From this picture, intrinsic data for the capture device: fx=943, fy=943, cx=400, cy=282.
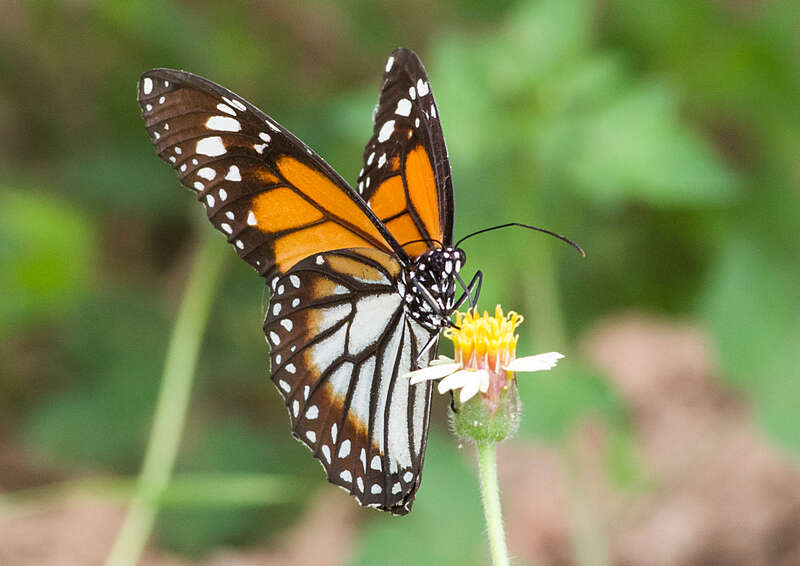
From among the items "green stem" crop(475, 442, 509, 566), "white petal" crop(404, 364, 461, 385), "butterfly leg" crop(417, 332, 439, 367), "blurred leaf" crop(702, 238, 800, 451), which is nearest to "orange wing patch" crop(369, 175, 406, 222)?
"butterfly leg" crop(417, 332, 439, 367)

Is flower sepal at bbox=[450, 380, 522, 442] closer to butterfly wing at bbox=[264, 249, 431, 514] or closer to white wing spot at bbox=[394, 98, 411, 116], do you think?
butterfly wing at bbox=[264, 249, 431, 514]

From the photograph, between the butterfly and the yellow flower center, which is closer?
the yellow flower center

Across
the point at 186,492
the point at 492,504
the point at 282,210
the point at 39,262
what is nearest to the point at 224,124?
the point at 282,210

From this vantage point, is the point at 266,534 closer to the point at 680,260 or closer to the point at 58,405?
the point at 58,405

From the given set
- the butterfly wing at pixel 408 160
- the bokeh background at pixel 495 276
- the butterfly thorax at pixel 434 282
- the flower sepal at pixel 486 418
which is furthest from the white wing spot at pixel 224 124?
the bokeh background at pixel 495 276

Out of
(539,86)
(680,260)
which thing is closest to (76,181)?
(539,86)

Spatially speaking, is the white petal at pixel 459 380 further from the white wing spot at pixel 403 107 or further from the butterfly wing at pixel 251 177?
the white wing spot at pixel 403 107

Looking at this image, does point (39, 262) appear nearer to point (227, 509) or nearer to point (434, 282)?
point (227, 509)
